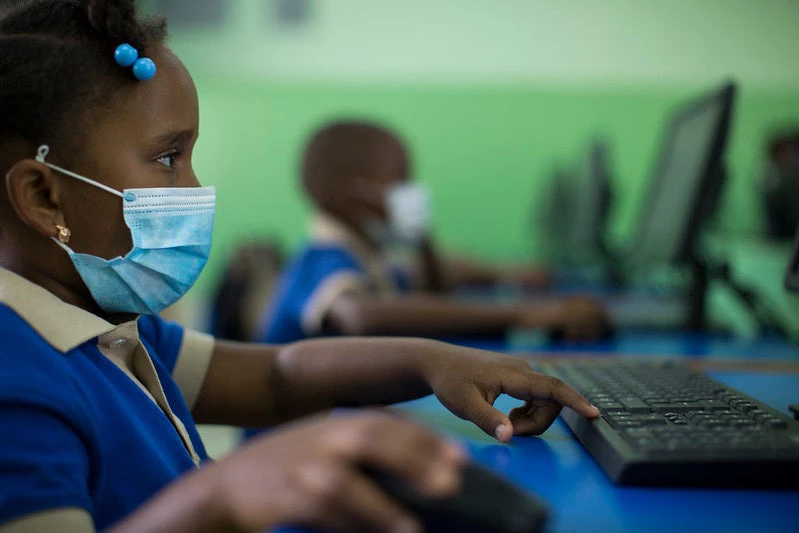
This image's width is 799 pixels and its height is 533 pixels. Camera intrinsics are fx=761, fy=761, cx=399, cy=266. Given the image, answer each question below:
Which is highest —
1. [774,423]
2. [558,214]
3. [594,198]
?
[774,423]

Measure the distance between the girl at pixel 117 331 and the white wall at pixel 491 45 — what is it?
154 inches

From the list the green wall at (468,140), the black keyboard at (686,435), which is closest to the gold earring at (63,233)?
the black keyboard at (686,435)

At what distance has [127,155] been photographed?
0.74 meters

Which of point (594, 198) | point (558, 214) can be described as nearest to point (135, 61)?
point (594, 198)

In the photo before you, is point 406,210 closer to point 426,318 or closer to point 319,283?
point 319,283

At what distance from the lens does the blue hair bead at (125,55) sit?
73cm

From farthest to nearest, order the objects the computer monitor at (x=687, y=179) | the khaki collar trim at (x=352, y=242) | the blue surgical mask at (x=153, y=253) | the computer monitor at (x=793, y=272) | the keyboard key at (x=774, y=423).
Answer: the khaki collar trim at (x=352, y=242), the computer monitor at (x=687, y=179), the computer monitor at (x=793, y=272), the blue surgical mask at (x=153, y=253), the keyboard key at (x=774, y=423)

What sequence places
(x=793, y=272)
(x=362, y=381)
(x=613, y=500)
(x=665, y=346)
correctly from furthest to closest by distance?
1. (x=665, y=346)
2. (x=793, y=272)
3. (x=362, y=381)
4. (x=613, y=500)

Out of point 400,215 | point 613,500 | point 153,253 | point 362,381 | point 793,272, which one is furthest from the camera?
point 400,215

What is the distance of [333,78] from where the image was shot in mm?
4629

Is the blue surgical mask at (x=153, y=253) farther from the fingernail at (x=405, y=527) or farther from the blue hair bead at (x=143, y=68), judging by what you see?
the fingernail at (x=405, y=527)

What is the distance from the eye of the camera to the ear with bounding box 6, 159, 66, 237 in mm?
693

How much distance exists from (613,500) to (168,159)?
53 centimetres

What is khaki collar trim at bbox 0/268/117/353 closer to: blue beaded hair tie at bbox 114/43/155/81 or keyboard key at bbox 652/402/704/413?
blue beaded hair tie at bbox 114/43/155/81
